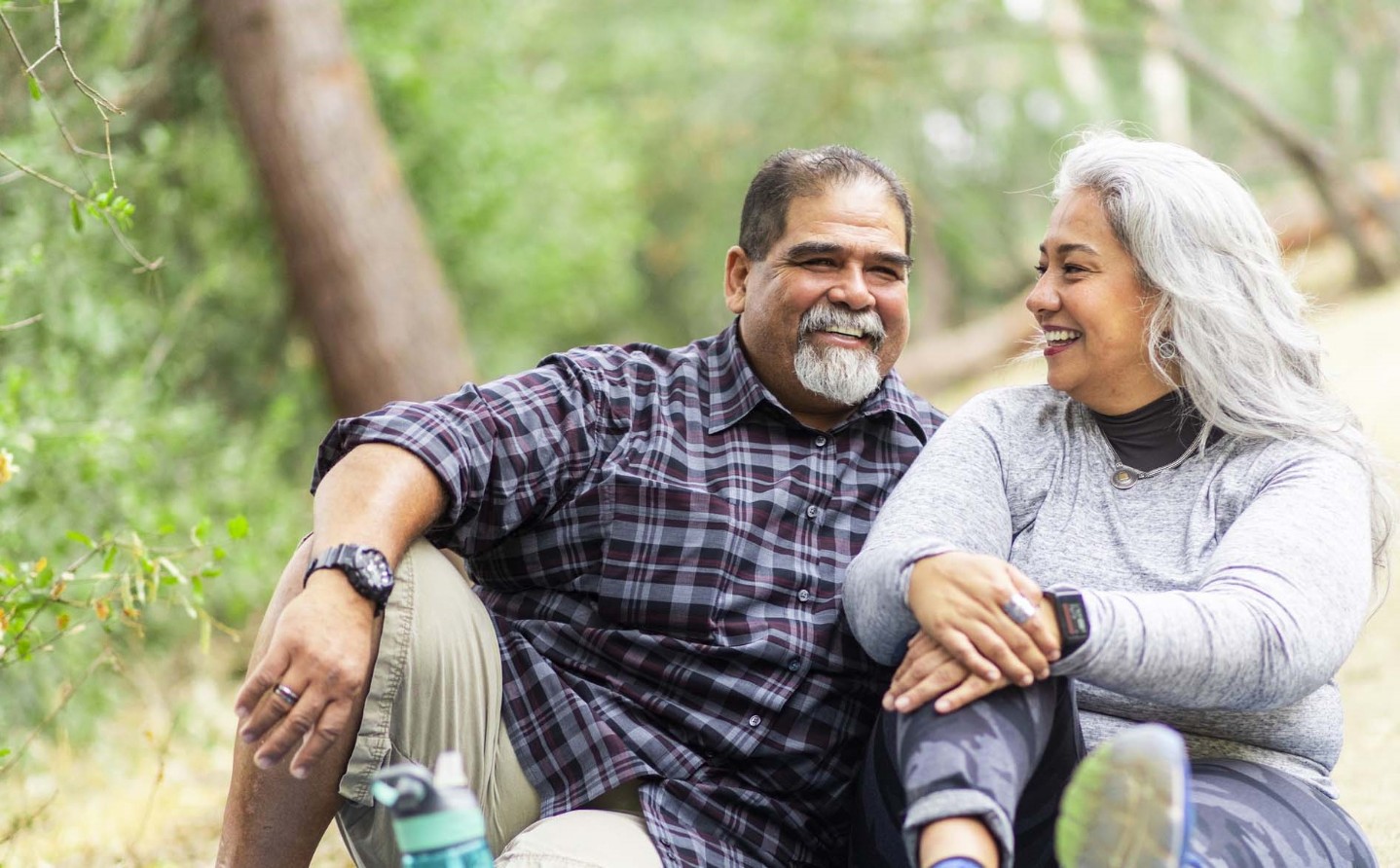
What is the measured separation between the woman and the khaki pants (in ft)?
1.51

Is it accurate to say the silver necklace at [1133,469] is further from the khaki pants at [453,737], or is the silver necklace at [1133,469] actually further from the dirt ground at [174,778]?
the khaki pants at [453,737]

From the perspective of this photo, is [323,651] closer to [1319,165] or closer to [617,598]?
[617,598]

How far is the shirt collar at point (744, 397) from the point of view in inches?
103

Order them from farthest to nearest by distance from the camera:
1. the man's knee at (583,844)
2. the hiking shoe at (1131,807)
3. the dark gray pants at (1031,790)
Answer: the man's knee at (583,844) → the dark gray pants at (1031,790) → the hiking shoe at (1131,807)

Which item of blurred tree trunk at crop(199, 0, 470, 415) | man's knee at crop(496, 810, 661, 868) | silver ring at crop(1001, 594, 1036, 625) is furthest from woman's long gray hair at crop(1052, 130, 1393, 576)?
blurred tree trunk at crop(199, 0, 470, 415)

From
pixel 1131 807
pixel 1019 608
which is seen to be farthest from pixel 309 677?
pixel 1131 807

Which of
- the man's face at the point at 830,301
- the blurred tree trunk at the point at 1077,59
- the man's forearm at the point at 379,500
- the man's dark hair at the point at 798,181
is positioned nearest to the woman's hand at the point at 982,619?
the man's face at the point at 830,301

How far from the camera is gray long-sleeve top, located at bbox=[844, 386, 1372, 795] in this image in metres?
1.88

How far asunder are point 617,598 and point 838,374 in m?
0.63

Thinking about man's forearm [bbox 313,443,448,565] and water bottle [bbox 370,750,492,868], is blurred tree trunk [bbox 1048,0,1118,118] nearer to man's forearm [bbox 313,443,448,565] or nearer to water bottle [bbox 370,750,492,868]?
man's forearm [bbox 313,443,448,565]

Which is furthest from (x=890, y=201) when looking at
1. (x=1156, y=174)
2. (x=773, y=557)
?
(x=773, y=557)

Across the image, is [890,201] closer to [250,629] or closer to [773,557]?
[773,557]

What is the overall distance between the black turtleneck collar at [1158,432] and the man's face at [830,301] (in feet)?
1.63

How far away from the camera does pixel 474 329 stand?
8.45 meters
